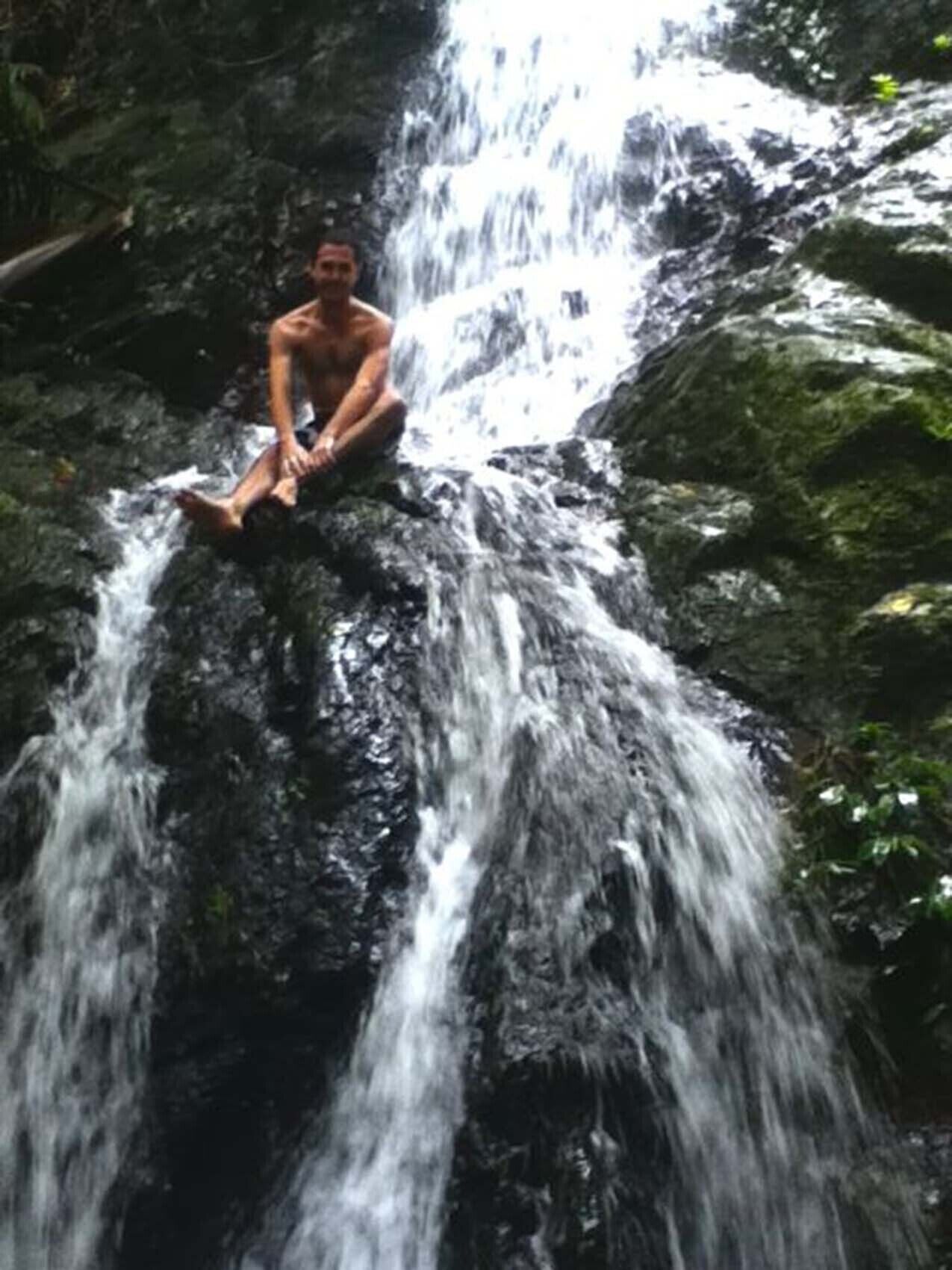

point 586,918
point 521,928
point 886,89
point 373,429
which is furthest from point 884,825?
point 886,89

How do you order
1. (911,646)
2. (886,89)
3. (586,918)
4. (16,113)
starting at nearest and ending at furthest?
(586,918)
(911,646)
(886,89)
(16,113)

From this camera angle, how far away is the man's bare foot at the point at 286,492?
6.03 metres

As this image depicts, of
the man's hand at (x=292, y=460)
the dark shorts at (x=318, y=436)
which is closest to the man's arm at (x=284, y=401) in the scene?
the man's hand at (x=292, y=460)

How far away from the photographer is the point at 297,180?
9.87 metres

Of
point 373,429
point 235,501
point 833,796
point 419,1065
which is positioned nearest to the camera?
point 419,1065

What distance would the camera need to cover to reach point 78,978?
496 cm

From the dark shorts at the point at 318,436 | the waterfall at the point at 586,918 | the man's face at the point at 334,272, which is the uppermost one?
the man's face at the point at 334,272

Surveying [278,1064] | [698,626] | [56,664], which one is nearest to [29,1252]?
[278,1064]

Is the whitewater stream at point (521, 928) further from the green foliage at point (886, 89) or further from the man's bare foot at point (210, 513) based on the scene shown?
the green foliage at point (886, 89)

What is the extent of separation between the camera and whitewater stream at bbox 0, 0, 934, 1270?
13.7 feet

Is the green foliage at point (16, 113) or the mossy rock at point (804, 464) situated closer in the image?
the mossy rock at point (804, 464)

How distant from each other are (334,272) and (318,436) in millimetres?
786

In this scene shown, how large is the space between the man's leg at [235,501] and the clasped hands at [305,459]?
6cm

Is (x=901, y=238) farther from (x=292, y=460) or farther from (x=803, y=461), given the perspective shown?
(x=292, y=460)
